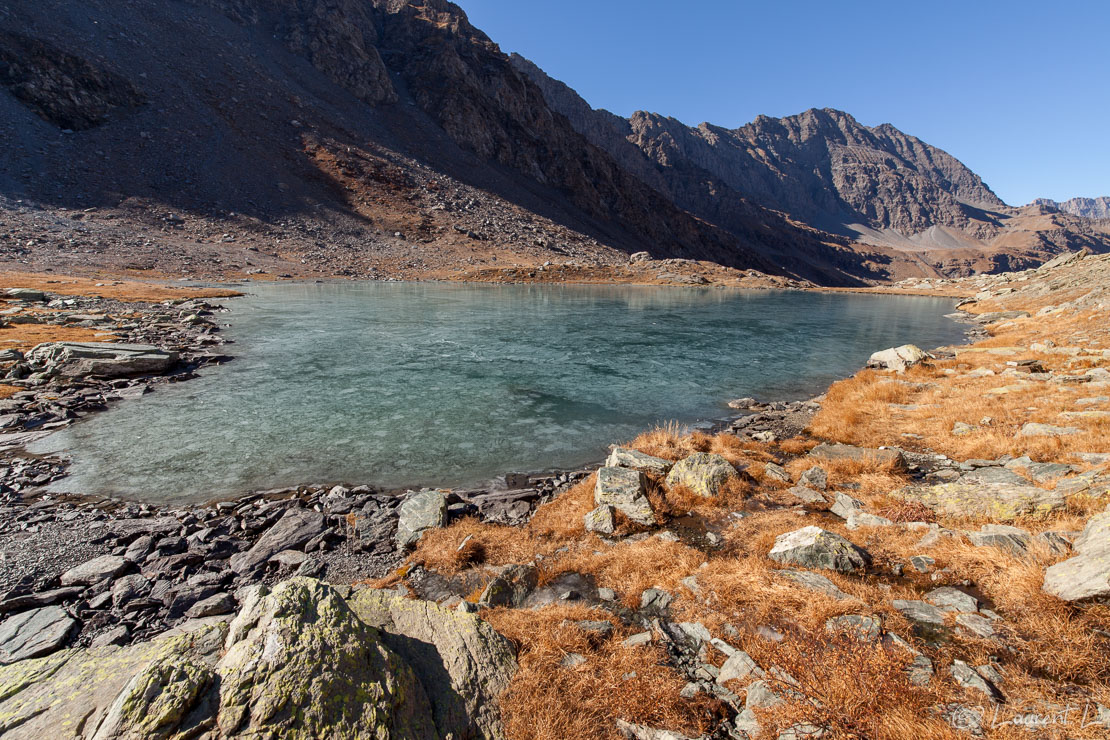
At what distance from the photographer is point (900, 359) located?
20.8 meters

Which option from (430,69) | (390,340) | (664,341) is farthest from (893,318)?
(430,69)

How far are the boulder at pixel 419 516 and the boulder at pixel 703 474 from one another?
446 cm

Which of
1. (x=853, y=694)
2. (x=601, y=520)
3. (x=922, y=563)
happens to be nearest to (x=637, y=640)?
(x=853, y=694)

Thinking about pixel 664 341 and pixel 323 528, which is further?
pixel 664 341

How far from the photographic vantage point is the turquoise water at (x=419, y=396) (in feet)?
35.8

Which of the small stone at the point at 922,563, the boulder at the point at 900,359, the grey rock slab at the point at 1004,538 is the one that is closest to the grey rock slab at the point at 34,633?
the small stone at the point at 922,563

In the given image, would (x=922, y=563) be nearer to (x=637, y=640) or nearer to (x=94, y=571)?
(x=637, y=640)

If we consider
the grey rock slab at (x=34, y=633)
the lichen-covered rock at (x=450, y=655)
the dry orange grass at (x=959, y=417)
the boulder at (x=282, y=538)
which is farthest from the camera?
the dry orange grass at (x=959, y=417)

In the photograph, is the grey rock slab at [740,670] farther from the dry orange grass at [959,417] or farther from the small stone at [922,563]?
the dry orange grass at [959,417]

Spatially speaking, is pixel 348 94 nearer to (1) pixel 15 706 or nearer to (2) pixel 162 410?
(2) pixel 162 410

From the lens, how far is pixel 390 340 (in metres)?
27.1

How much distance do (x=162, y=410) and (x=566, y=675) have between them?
15390mm

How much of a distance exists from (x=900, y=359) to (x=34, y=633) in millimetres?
26620

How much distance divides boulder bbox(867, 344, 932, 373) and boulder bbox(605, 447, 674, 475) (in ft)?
50.5
